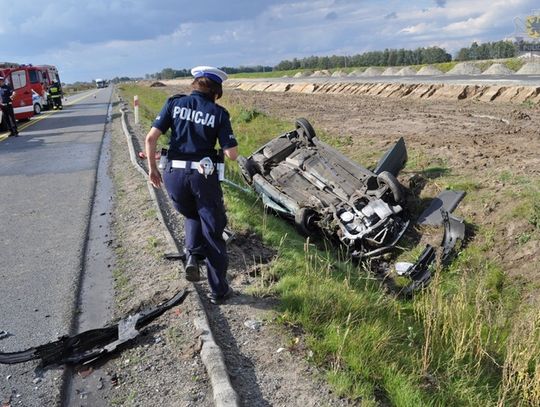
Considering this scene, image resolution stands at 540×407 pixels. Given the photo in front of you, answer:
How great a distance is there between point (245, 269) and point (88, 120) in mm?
20590

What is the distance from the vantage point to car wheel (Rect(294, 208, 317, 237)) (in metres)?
7.43

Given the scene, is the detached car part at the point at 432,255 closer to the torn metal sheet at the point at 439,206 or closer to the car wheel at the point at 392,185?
the torn metal sheet at the point at 439,206

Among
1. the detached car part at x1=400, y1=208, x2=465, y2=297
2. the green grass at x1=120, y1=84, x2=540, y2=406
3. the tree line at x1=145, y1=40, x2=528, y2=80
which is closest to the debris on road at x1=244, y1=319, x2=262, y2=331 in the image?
the green grass at x1=120, y1=84, x2=540, y2=406

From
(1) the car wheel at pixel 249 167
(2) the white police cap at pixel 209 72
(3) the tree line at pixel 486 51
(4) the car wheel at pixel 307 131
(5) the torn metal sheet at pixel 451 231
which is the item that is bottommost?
(5) the torn metal sheet at pixel 451 231

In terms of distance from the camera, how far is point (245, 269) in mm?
5109

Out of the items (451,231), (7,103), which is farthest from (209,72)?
(7,103)

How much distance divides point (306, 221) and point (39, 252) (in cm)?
357

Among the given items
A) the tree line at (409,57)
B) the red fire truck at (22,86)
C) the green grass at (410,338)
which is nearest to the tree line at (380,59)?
the tree line at (409,57)

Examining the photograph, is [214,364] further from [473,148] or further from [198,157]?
[473,148]

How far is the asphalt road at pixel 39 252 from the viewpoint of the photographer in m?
3.50

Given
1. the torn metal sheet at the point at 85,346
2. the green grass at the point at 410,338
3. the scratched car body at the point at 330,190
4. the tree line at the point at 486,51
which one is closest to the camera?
the green grass at the point at 410,338

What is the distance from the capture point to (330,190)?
26.0 ft

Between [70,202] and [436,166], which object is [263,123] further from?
[70,202]

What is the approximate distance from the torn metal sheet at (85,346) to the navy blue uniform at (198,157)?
0.77 m
